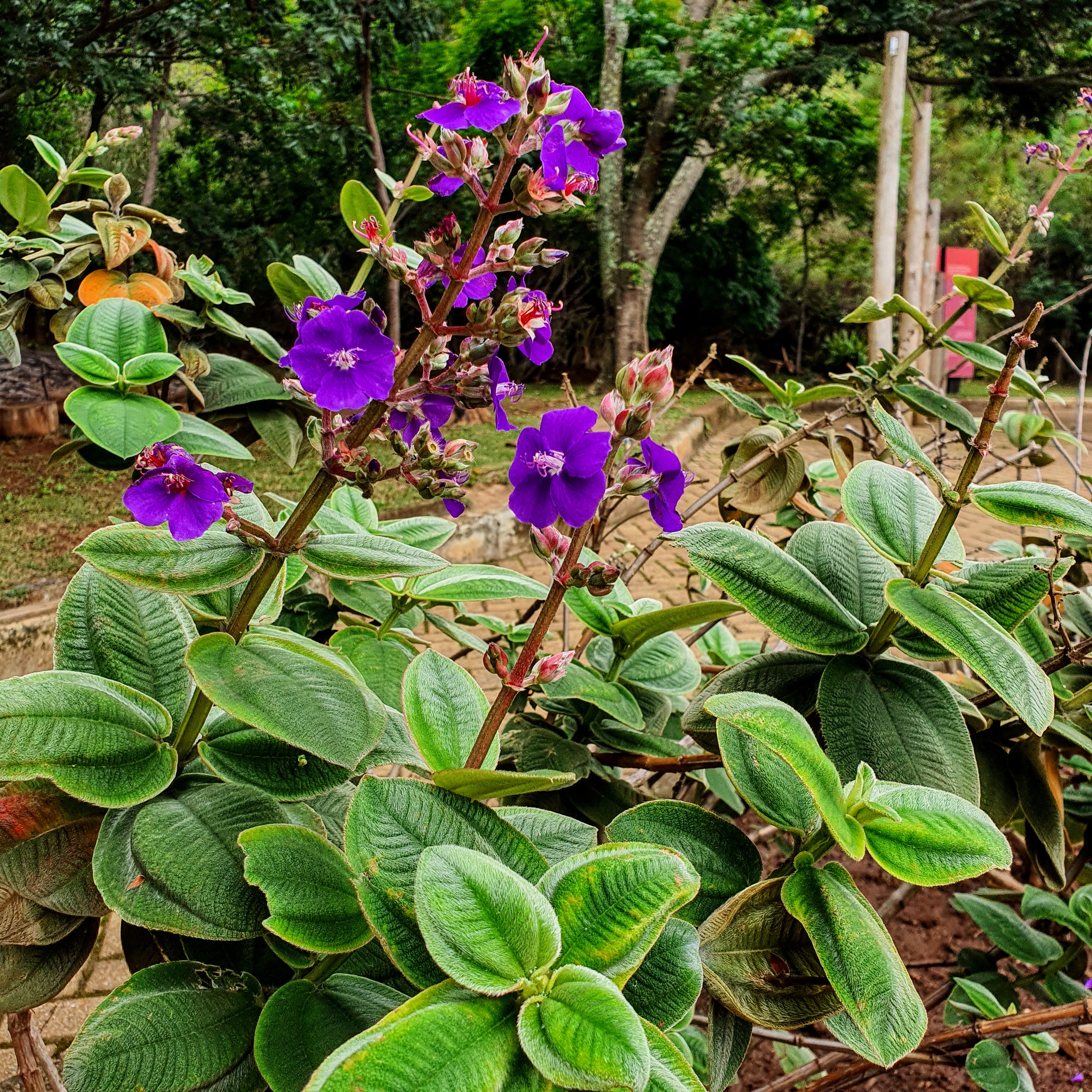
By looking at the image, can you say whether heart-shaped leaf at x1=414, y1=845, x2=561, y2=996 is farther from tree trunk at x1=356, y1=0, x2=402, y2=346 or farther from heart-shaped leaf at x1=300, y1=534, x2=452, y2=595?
tree trunk at x1=356, y1=0, x2=402, y2=346

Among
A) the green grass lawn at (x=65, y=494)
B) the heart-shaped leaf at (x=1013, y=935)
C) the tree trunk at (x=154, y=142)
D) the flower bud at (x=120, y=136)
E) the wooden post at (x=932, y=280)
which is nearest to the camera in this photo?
the heart-shaped leaf at (x=1013, y=935)

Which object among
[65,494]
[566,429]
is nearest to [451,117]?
[566,429]

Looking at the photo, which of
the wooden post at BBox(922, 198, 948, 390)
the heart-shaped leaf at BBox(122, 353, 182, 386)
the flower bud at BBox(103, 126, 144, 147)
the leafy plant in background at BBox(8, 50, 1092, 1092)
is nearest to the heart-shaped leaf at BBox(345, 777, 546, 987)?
the leafy plant in background at BBox(8, 50, 1092, 1092)


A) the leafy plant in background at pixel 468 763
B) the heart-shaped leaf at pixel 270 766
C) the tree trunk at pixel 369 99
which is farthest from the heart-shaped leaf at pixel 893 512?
the tree trunk at pixel 369 99

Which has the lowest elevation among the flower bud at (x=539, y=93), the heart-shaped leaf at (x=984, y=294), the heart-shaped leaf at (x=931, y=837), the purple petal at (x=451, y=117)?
the heart-shaped leaf at (x=931, y=837)

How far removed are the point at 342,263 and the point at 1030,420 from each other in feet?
31.6

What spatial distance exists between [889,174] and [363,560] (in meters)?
6.70

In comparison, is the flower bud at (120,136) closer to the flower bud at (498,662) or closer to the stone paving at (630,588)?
the stone paving at (630,588)

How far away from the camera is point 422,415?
79 centimetres

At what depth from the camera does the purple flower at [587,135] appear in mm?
738

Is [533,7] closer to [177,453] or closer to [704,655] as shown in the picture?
[704,655]

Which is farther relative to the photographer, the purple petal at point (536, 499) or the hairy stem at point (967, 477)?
the hairy stem at point (967, 477)

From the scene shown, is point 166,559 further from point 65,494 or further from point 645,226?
point 645,226

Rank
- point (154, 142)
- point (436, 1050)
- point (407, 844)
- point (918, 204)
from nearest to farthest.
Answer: point (436, 1050)
point (407, 844)
point (154, 142)
point (918, 204)
